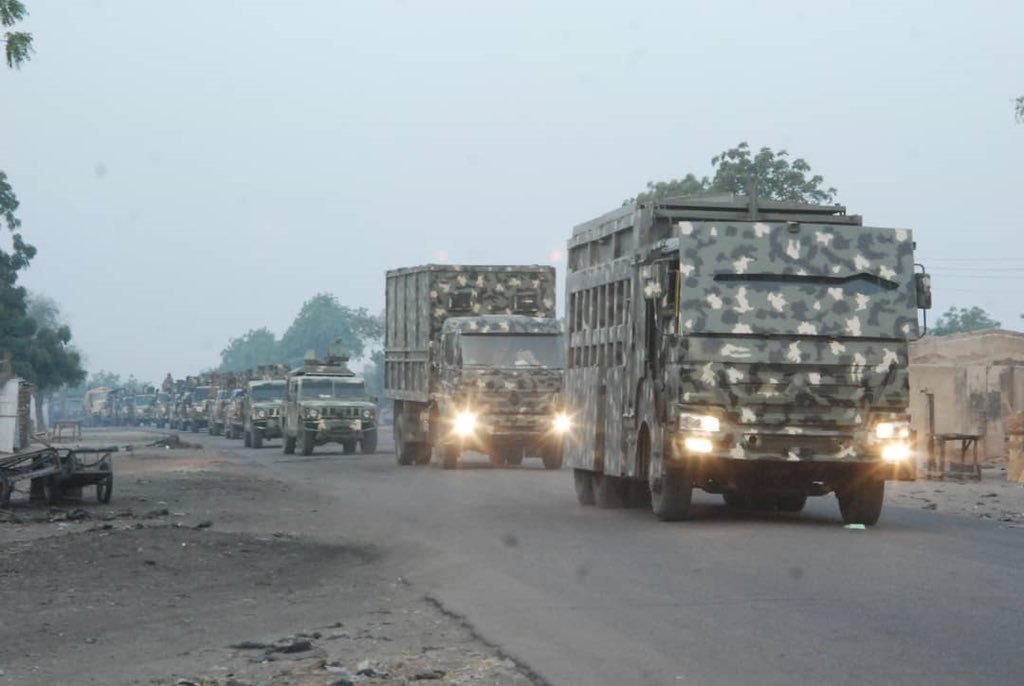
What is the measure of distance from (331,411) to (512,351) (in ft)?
42.3

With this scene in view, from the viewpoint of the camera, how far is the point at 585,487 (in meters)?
21.9

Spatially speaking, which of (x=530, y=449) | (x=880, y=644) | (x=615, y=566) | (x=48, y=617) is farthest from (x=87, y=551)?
(x=530, y=449)

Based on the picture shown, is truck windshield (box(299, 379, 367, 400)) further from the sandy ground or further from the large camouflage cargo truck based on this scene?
the large camouflage cargo truck

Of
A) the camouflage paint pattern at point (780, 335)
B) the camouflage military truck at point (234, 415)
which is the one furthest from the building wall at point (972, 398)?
the camouflage military truck at point (234, 415)

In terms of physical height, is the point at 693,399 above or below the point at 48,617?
above

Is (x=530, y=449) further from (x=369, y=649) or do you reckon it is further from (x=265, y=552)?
(x=369, y=649)

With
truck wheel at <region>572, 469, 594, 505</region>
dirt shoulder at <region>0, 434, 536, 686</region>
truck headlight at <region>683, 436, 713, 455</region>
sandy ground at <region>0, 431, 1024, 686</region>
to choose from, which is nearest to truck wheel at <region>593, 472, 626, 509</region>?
truck wheel at <region>572, 469, 594, 505</region>

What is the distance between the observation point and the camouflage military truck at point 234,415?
212ft

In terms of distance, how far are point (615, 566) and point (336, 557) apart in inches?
123

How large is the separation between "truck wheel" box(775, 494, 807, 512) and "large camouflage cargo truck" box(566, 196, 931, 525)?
1.73 m

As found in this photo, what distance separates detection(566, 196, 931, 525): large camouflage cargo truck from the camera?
1673 cm

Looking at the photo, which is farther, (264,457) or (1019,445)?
(264,457)

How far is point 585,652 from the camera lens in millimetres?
9031

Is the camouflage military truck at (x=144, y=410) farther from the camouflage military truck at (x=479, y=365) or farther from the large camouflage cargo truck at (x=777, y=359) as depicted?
the large camouflage cargo truck at (x=777, y=359)
